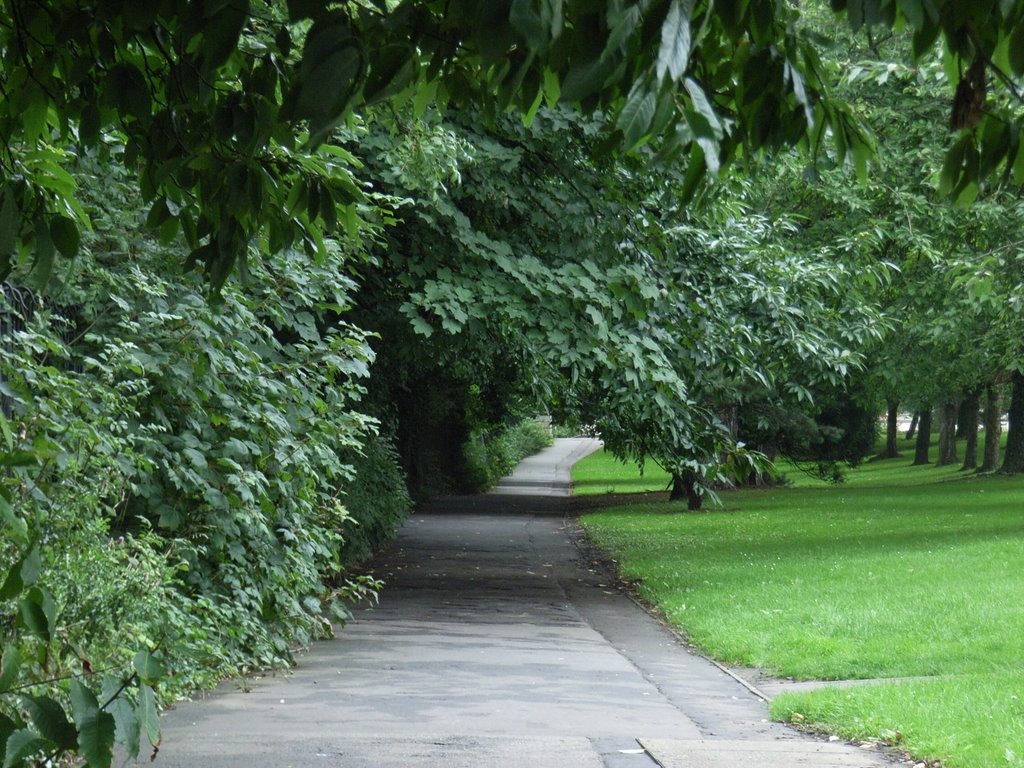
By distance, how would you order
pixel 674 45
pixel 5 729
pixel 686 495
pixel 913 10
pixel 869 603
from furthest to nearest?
pixel 686 495 → pixel 869 603 → pixel 5 729 → pixel 913 10 → pixel 674 45

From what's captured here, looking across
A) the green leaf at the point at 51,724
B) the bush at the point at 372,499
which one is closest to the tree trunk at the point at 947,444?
the bush at the point at 372,499

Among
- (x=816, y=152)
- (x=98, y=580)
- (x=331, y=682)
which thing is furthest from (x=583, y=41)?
(x=331, y=682)

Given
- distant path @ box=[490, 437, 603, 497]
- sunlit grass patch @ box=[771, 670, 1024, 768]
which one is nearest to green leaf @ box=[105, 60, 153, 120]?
sunlit grass patch @ box=[771, 670, 1024, 768]

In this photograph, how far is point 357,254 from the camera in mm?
11227

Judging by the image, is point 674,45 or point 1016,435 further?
point 1016,435

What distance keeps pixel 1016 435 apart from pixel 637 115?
133 feet

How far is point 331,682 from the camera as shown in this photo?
29.8ft

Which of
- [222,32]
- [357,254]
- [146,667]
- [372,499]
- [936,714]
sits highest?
[357,254]

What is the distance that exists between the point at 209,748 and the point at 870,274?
37.7ft

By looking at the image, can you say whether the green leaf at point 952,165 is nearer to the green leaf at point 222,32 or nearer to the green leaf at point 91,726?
the green leaf at point 222,32

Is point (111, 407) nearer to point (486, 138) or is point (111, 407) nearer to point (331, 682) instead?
point (331, 682)

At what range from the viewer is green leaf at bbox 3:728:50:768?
9.45ft

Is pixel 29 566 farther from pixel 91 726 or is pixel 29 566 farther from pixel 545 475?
pixel 545 475

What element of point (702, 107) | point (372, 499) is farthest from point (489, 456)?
point (702, 107)
